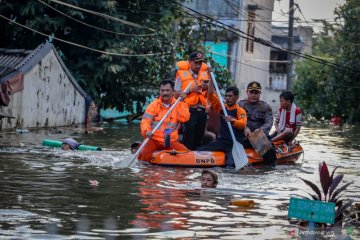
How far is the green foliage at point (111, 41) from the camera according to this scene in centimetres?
3094

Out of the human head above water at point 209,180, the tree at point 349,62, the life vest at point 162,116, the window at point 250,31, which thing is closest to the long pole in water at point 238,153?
the life vest at point 162,116

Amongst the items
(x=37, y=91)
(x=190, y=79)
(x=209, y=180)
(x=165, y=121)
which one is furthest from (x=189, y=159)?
(x=37, y=91)

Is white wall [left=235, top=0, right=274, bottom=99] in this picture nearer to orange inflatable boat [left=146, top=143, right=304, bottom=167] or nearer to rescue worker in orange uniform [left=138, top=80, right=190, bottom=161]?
rescue worker in orange uniform [left=138, top=80, right=190, bottom=161]

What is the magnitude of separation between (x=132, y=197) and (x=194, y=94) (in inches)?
244

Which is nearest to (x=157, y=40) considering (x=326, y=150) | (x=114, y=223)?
(x=326, y=150)

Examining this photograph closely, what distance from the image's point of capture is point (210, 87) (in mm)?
18438

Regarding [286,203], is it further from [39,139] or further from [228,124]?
[39,139]

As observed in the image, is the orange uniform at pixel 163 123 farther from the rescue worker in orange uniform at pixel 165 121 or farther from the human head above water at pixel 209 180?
the human head above water at pixel 209 180

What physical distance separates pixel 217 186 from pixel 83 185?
2.11 meters

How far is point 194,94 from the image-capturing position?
1859 cm

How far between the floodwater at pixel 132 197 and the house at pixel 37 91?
4168 millimetres

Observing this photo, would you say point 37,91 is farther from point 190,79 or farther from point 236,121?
point 236,121

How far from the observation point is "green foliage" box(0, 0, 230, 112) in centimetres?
3094

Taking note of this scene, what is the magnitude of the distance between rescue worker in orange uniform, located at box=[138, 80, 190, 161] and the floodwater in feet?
1.62
